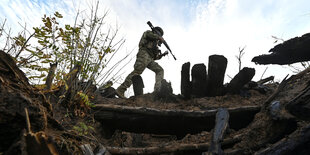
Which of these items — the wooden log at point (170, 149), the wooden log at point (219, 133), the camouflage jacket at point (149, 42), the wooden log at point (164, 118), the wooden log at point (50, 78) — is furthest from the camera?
the camouflage jacket at point (149, 42)

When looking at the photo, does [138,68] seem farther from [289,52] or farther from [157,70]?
[289,52]

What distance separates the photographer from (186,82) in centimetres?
423

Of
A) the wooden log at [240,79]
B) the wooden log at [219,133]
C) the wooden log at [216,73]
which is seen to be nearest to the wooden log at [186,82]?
the wooden log at [216,73]

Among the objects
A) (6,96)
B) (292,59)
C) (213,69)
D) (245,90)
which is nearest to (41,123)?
(6,96)

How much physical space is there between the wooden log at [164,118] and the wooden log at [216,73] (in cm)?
96

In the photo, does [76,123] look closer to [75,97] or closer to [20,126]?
[75,97]

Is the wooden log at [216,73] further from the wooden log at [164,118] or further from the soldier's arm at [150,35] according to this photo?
the soldier's arm at [150,35]

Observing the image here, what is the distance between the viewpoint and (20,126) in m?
1.33

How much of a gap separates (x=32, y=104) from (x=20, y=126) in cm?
19

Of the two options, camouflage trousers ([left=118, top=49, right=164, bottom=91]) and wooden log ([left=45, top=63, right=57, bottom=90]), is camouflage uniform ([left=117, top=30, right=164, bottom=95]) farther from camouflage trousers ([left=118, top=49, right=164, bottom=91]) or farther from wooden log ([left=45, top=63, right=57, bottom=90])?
wooden log ([left=45, top=63, right=57, bottom=90])

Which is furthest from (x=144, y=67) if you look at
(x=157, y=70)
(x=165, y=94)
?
(x=165, y=94)

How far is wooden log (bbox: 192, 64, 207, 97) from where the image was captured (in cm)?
393

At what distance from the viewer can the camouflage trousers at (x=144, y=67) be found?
5.37 meters

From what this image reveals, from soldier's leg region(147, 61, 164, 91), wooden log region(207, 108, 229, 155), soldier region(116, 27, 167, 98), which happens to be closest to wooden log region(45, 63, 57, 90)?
soldier region(116, 27, 167, 98)
